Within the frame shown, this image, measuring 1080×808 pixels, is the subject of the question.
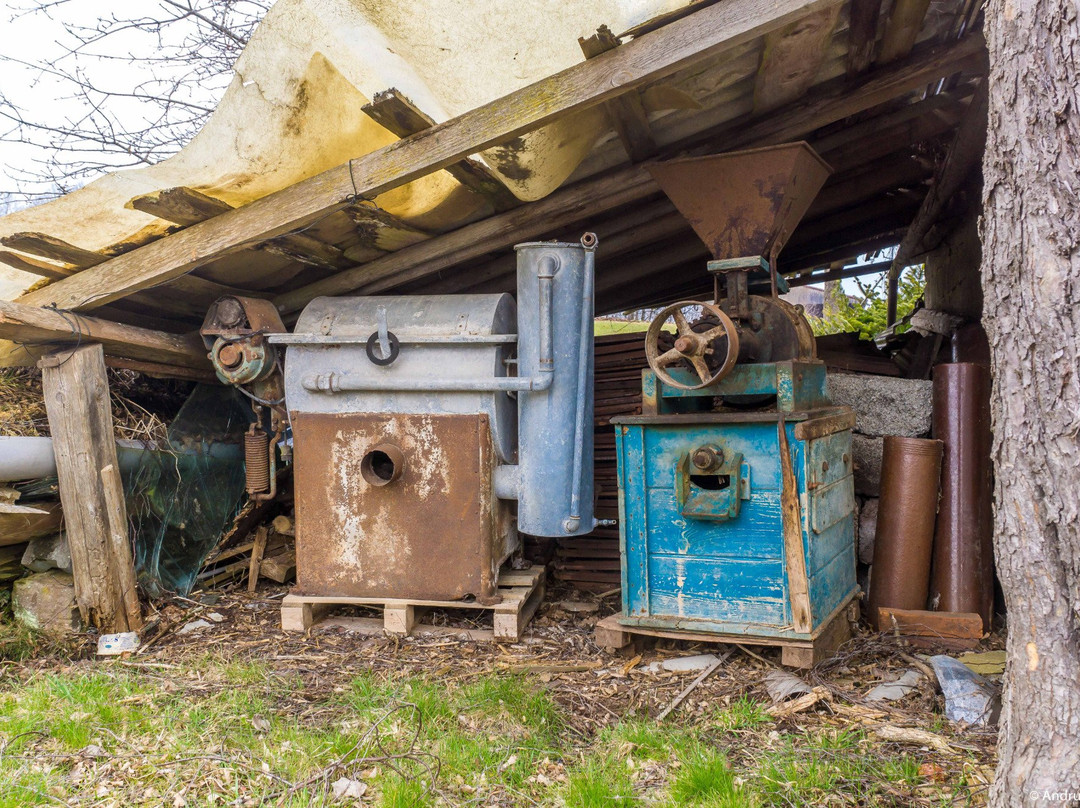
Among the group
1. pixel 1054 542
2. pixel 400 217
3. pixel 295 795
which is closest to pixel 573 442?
pixel 400 217

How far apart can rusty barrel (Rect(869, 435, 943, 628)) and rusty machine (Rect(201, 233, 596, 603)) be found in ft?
5.21

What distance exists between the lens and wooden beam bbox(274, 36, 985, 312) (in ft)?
13.6

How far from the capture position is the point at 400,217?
448 centimetres

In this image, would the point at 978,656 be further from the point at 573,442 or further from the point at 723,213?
the point at 723,213

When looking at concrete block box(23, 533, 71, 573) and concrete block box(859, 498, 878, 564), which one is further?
concrete block box(859, 498, 878, 564)

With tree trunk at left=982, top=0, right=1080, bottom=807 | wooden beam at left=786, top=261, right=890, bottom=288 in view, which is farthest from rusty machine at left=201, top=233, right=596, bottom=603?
wooden beam at left=786, top=261, right=890, bottom=288

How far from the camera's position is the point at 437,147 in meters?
3.47

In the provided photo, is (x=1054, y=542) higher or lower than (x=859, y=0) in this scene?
lower

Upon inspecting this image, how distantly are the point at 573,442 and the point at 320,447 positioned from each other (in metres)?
1.43

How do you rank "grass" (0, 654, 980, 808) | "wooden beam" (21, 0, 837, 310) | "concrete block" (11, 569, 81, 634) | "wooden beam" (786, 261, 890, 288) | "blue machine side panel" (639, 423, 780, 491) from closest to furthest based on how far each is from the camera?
"grass" (0, 654, 980, 808), "wooden beam" (21, 0, 837, 310), "blue machine side panel" (639, 423, 780, 491), "concrete block" (11, 569, 81, 634), "wooden beam" (786, 261, 890, 288)

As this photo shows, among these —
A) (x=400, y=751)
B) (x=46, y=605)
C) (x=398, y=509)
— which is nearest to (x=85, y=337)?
(x=46, y=605)

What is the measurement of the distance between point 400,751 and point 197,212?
Result: 2.72 m

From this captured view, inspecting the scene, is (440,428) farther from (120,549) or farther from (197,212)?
(120,549)

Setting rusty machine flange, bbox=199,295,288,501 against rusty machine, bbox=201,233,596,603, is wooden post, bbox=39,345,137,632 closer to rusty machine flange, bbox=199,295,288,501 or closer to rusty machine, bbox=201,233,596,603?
rusty machine flange, bbox=199,295,288,501
